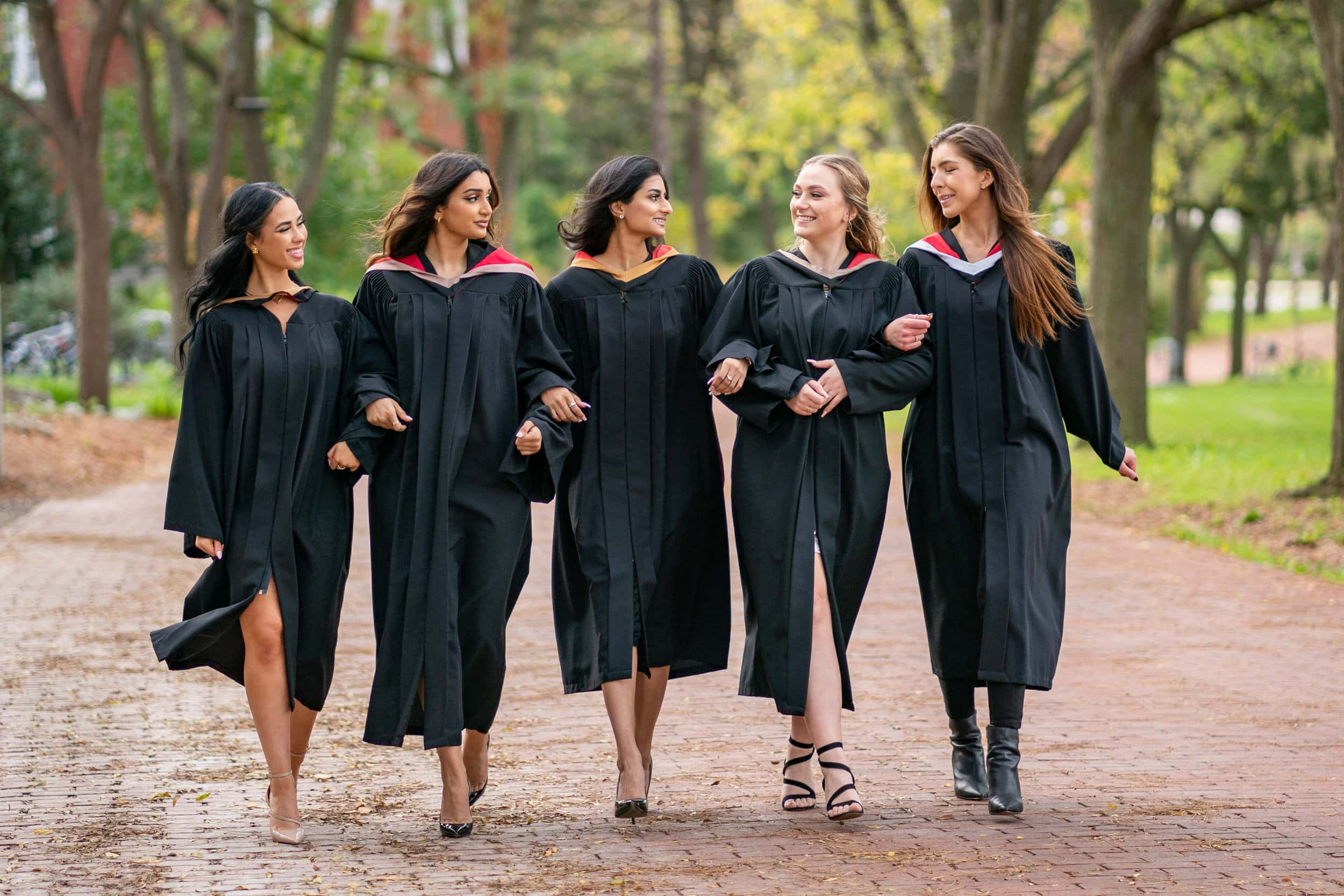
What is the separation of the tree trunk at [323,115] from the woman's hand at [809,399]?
59.9 ft

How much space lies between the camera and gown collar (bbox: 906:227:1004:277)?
5.45 meters

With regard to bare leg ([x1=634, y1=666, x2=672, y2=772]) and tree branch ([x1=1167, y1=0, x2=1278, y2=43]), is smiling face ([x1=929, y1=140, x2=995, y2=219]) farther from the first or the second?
tree branch ([x1=1167, y1=0, x2=1278, y2=43])

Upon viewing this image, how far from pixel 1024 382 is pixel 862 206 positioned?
791 millimetres

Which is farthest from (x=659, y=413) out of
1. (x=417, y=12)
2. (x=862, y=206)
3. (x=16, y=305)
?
(x=417, y=12)

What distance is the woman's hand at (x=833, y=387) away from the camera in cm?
518

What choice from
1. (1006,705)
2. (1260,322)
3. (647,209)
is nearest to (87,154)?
(647,209)

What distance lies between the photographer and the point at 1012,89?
19656 millimetres

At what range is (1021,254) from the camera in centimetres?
541

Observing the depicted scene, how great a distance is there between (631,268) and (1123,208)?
42.8 ft

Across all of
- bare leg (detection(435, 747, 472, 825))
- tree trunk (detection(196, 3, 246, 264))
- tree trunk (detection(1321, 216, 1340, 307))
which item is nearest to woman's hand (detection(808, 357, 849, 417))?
bare leg (detection(435, 747, 472, 825))

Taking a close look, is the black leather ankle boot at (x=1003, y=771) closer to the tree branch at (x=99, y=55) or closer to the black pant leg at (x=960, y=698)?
the black pant leg at (x=960, y=698)

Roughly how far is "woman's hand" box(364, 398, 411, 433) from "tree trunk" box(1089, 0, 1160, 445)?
42.6 ft

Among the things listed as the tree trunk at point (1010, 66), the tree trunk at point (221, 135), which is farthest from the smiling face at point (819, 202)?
the tree trunk at point (221, 135)

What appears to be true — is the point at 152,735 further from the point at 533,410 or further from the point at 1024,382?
the point at 1024,382
